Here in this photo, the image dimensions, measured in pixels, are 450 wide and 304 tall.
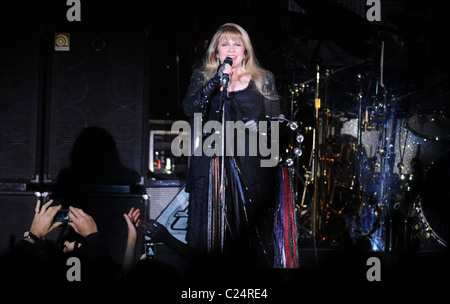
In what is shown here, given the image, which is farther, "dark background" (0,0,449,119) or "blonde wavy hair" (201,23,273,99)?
"dark background" (0,0,449,119)

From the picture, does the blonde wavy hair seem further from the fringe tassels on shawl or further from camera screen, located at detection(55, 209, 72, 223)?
camera screen, located at detection(55, 209, 72, 223)

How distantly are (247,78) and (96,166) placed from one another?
1.38 meters

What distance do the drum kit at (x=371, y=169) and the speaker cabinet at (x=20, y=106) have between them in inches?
87.2

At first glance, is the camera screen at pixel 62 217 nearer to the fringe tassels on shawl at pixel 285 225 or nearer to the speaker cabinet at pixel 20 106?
the speaker cabinet at pixel 20 106

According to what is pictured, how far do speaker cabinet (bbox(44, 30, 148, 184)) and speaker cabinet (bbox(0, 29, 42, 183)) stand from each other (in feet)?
0.36

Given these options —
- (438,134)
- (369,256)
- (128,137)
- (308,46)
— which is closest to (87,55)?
(128,137)

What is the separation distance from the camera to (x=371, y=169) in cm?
529

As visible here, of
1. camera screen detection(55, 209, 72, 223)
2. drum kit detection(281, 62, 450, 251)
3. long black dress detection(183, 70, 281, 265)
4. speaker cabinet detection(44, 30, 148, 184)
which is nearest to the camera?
camera screen detection(55, 209, 72, 223)

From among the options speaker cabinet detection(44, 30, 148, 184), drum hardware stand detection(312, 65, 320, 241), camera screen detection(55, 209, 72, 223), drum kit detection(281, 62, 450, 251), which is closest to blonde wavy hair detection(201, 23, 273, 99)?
speaker cabinet detection(44, 30, 148, 184)

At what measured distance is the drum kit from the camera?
4.52 m

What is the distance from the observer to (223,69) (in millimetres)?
2586

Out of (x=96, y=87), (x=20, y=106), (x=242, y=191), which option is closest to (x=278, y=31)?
(x=96, y=87)

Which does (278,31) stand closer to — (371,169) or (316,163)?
(316,163)

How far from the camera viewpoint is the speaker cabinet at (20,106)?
3721 millimetres
